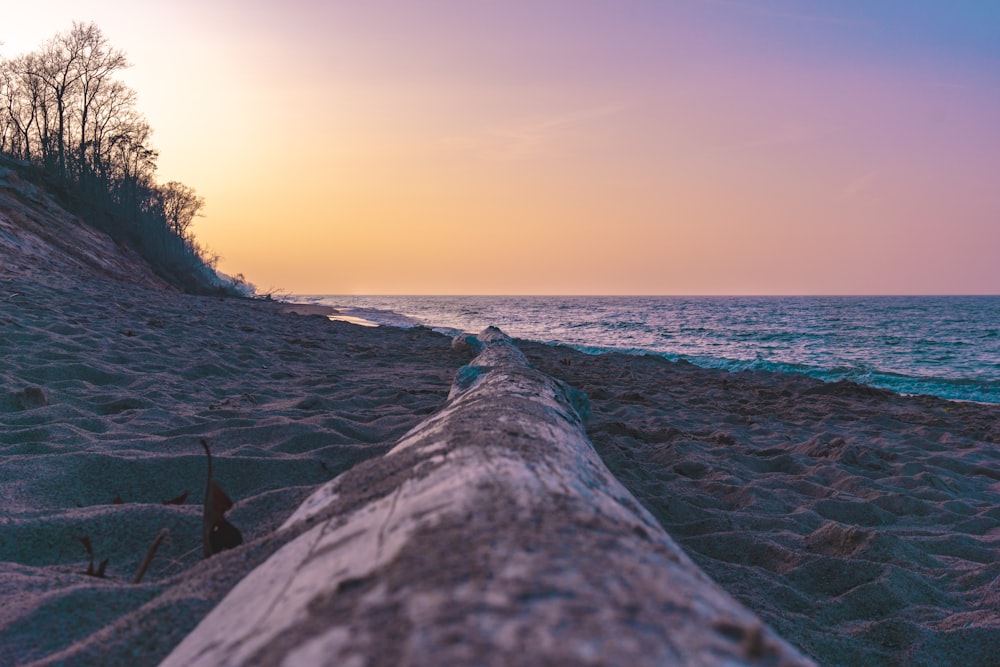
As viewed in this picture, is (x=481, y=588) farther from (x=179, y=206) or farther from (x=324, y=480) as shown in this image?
(x=179, y=206)

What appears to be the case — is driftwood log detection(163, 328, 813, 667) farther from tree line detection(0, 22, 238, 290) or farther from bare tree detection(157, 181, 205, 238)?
bare tree detection(157, 181, 205, 238)

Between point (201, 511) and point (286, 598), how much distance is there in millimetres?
1469

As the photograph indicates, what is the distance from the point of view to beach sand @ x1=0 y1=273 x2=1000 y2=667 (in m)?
1.70

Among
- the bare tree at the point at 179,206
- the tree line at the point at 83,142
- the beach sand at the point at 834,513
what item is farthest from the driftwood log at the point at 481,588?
the bare tree at the point at 179,206

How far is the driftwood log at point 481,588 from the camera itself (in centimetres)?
74

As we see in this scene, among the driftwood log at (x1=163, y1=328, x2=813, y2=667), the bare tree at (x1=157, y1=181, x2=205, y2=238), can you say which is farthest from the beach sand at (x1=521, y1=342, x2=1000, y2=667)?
the bare tree at (x1=157, y1=181, x2=205, y2=238)

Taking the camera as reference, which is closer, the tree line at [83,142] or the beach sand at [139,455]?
the beach sand at [139,455]

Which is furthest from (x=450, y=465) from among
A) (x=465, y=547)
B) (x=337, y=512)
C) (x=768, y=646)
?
(x=768, y=646)

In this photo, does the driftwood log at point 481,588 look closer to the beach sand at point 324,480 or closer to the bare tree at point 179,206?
the beach sand at point 324,480

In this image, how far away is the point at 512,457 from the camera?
5.10 ft

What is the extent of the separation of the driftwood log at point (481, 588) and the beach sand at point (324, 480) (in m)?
0.33

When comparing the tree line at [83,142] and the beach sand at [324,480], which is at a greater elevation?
the tree line at [83,142]

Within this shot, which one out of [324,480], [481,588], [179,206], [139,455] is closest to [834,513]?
[324,480]

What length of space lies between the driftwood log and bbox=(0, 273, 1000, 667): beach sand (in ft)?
1.08
